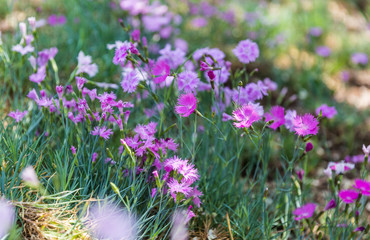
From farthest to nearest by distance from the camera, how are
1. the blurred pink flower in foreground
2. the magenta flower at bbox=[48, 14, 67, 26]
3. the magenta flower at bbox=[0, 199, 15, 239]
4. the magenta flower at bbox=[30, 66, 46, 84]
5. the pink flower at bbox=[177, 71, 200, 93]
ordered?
the magenta flower at bbox=[48, 14, 67, 26] → the magenta flower at bbox=[30, 66, 46, 84] → the pink flower at bbox=[177, 71, 200, 93] → the blurred pink flower in foreground → the magenta flower at bbox=[0, 199, 15, 239]

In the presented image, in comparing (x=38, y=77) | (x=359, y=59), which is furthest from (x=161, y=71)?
(x=359, y=59)

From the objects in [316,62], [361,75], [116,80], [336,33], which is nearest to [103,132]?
[116,80]

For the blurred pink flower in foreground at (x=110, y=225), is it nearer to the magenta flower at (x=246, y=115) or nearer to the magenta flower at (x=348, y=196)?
the magenta flower at (x=246, y=115)

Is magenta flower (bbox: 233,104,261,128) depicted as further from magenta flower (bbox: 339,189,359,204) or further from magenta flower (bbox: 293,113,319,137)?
magenta flower (bbox: 339,189,359,204)

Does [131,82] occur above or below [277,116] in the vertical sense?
above

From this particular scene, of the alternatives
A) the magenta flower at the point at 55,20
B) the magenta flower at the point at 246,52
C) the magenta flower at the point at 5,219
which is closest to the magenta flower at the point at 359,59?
the magenta flower at the point at 246,52

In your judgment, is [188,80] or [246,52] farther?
[246,52]

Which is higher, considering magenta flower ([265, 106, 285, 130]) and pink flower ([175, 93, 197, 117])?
pink flower ([175, 93, 197, 117])

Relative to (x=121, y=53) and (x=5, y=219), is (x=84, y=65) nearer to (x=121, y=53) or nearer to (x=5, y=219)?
(x=121, y=53)

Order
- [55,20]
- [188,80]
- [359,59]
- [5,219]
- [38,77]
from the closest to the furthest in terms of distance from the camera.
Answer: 1. [5,219]
2. [188,80]
3. [38,77]
4. [55,20]
5. [359,59]

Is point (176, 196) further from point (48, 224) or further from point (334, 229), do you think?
point (334, 229)

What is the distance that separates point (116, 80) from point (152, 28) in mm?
566

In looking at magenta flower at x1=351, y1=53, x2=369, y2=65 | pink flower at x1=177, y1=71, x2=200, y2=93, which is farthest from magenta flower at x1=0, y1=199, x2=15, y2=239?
magenta flower at x1=351, y1=53, x2=369, y2=65

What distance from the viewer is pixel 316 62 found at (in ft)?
12.2
